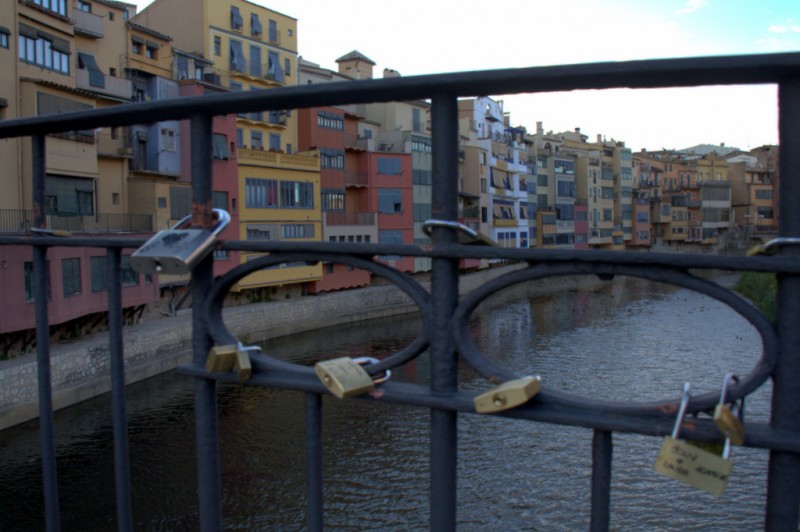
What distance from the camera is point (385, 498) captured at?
10.3m

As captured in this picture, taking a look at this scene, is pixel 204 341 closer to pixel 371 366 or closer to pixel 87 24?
pixel 371 366

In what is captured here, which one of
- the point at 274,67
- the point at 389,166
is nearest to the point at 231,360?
the point at 274,67

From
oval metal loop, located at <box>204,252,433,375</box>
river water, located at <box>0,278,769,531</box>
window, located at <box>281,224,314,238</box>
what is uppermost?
window, located at <box>281,224,314,238</box>

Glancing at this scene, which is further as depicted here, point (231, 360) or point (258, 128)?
point (258, 128)

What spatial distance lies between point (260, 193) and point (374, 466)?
12.3 meters

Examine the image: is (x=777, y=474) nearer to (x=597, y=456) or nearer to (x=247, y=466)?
(x=597, y=456)

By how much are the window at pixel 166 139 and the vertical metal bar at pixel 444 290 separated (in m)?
20.2

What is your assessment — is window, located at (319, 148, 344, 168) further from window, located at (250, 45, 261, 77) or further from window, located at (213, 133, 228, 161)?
window, located at (213, 133, 228, 161)

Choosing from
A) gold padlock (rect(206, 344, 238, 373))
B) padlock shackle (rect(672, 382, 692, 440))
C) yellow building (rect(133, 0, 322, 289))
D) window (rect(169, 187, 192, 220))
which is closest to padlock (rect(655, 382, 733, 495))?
padlock shackle (rect(672, 382, 692, 440))

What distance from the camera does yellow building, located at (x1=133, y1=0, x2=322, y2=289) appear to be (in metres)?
21.7

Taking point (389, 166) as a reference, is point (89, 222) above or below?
below

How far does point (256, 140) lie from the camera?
23.9 meters

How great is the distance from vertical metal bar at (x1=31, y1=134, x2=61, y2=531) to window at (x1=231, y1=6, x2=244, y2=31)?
24.1 meters

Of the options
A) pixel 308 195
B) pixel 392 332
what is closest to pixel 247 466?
pixel 392 332
